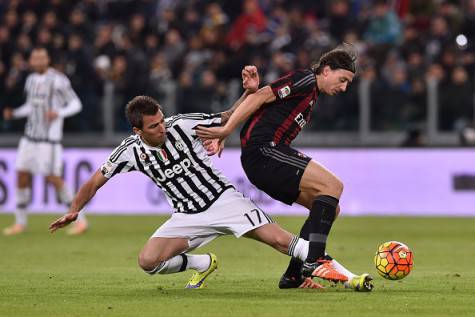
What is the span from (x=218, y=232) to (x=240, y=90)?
32.8 ft

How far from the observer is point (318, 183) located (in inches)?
343

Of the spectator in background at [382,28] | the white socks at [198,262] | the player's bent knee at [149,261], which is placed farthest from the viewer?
the spectator in background at [382,28]

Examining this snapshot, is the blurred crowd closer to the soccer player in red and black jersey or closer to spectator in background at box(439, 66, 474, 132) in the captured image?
spectator in background at box(439, 66, 474, 132)

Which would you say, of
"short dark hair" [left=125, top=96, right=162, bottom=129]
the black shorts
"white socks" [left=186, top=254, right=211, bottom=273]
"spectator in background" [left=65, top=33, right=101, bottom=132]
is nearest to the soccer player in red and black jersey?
the black shorts

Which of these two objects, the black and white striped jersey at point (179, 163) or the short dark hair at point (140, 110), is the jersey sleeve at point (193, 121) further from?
the short dark hair at point (140, 110)

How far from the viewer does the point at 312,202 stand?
874 cm

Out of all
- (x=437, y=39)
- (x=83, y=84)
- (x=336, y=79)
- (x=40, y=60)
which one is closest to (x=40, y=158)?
(x=40, y=60)

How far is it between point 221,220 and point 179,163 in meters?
0.57

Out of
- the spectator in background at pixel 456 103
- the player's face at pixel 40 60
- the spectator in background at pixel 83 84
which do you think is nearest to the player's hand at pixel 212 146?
the player's face at pixel 40 60

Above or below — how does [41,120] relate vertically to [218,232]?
above

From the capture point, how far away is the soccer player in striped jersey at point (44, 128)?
15391mm

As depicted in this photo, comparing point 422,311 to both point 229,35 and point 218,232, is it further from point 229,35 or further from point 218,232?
point 229,35

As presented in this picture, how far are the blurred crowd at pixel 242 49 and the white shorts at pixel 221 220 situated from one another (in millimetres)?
9990

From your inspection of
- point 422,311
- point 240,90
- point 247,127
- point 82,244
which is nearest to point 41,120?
point 82,244
